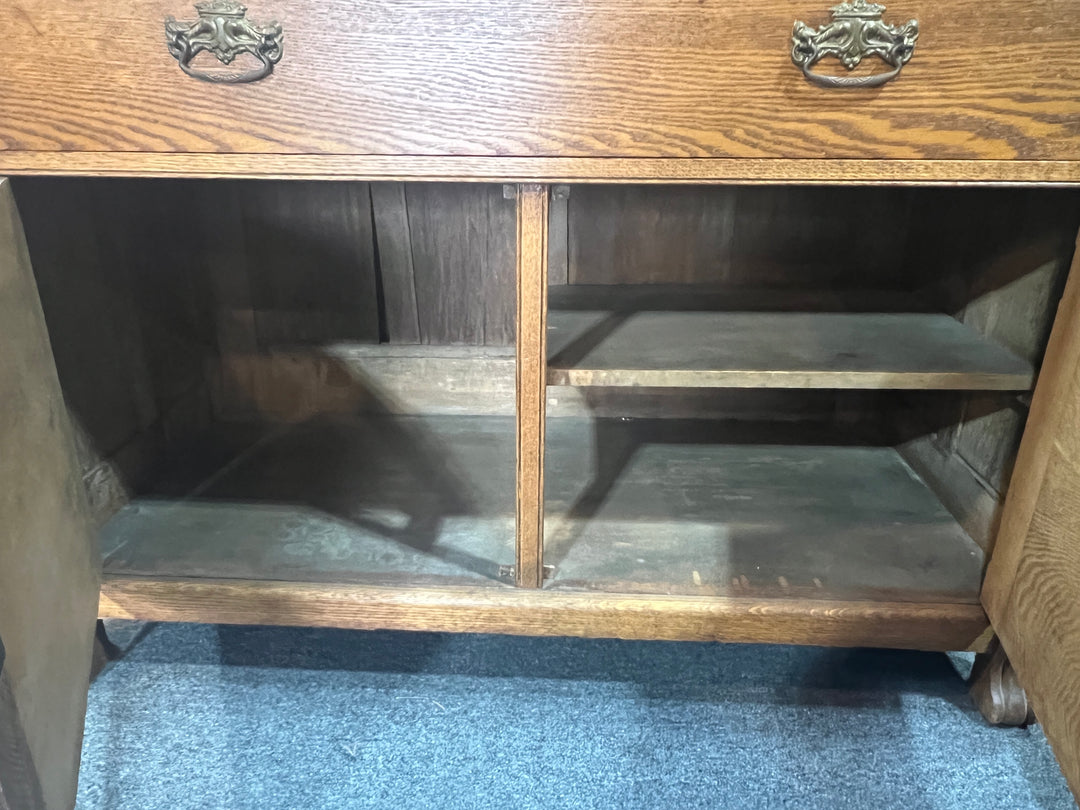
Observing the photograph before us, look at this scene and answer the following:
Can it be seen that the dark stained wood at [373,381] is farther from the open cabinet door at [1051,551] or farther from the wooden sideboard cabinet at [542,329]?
the open cabinet door at [1051,551]

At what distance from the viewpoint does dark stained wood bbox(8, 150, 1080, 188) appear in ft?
2.04

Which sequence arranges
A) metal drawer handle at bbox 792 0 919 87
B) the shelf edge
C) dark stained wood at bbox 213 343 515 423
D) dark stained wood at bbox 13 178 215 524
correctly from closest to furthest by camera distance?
metal drawer handle at bbox 792 0 919 87 → the shelf edge → dark stained wood at bbox 13 178 215 524 → dark stained wood at bbox 213 343 515 423

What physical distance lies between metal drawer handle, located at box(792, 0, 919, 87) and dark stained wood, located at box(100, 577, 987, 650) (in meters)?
0.53

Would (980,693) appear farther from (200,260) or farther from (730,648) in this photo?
(200,260)

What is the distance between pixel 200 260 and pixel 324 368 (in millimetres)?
260

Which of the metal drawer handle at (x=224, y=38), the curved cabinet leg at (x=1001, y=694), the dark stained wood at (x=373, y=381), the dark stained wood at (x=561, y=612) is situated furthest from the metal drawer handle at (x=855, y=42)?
the dark stained wood at (x=373, y=381)

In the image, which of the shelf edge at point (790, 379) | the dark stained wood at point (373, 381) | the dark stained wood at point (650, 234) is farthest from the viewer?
the dark stained wood at point (373, 381)

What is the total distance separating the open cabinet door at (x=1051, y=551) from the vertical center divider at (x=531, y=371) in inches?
18.3

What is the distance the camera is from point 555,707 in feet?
2.96

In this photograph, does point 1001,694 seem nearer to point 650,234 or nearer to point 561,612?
point 561,612

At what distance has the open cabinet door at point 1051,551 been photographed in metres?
0.62

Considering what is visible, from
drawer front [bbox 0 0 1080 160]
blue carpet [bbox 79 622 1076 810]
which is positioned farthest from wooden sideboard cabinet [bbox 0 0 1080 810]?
blue carpet [bbox 79 622 1076 810]


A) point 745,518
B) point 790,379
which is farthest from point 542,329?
point 745,518

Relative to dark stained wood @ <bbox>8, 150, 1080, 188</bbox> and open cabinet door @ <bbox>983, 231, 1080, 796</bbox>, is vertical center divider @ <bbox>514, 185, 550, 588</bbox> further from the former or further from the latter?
open cabinet door @ <bbox>983, 231, 1080, 796</bbox>
